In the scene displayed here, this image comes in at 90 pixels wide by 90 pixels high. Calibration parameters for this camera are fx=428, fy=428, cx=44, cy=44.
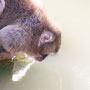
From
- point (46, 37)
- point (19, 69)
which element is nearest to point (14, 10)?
point (46, 37)

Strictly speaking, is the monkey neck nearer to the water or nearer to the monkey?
the monkey

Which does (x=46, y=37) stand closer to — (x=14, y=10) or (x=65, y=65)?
(x=14, y=10)

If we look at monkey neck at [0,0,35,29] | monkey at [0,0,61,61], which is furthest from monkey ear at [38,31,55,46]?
monkey neck at [0,0,35,29]

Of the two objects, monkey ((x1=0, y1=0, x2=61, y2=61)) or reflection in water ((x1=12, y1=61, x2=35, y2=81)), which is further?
reflection in water ((x1=12, y1=61, x2=35, y2=81))

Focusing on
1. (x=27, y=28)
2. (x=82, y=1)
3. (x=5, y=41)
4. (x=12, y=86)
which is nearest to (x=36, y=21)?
(x=27, y=28)

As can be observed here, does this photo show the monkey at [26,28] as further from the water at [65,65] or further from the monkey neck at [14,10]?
the water at [65,65]

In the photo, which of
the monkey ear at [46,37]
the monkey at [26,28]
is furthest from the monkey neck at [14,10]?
the monkey ear at [46,37]

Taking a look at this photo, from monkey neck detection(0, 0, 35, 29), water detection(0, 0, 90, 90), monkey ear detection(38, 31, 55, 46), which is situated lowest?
water detection(0, 0, 90, 90)
